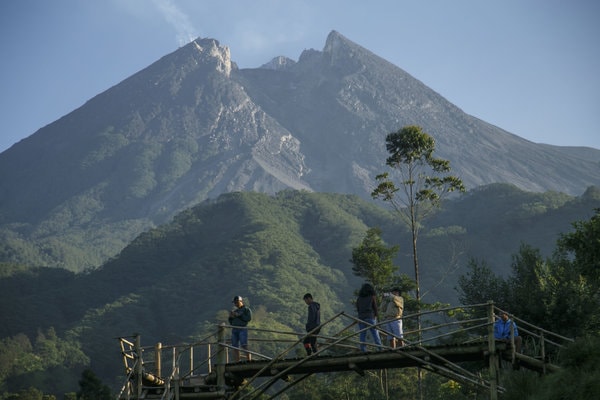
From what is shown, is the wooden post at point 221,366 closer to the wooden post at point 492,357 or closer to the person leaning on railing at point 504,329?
the wooden post at point 492,357

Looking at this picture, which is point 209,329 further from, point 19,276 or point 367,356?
point 367,356

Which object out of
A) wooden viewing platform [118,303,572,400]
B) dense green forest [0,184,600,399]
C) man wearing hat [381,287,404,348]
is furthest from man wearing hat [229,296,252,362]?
dense green forest [0,184,600,399]

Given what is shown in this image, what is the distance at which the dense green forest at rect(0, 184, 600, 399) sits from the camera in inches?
4562

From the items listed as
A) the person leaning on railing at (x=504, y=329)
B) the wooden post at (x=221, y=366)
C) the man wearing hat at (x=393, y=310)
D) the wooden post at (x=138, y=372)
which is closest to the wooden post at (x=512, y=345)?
the person leaning on railing at (x=504, y=329)

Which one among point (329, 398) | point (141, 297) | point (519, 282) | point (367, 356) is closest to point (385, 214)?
point (141, 297)

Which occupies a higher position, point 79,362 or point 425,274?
point 425,274

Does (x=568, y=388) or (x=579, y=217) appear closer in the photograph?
(x=568, y=388)

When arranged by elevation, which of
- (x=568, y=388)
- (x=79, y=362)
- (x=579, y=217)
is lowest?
(x=79, y=362)

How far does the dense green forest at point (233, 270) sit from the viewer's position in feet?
380

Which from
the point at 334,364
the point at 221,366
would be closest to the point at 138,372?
the point at 221,366

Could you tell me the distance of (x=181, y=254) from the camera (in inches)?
6457

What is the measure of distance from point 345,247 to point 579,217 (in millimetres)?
45147

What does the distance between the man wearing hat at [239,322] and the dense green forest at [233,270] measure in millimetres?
87712

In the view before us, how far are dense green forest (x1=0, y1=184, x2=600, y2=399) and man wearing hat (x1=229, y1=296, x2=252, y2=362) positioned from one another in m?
87.7
